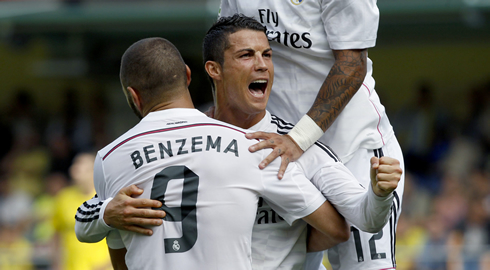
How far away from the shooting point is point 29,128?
11805 mm

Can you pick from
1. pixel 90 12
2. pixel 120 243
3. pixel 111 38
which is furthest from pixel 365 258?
pixel 111 38

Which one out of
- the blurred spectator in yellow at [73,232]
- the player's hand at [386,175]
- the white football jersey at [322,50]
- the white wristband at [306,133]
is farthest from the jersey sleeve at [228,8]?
the blurred spectator in yellow at [73,232]

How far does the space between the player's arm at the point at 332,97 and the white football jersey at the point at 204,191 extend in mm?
236

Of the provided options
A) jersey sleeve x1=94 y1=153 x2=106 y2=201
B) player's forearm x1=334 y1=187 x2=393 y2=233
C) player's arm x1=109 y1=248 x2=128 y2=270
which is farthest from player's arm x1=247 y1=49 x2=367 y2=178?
player's arm x1=109 y1=248 x2=128 y2=270

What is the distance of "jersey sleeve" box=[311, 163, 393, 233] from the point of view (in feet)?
8.02

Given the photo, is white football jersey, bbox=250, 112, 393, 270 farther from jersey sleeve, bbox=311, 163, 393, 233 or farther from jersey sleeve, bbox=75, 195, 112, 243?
jersey sleeve, bbox=75, 195, 112, 243

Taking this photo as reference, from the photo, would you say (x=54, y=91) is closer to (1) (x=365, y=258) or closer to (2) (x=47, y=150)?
(2) (x=47, y=150)

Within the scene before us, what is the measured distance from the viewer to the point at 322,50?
121 inches

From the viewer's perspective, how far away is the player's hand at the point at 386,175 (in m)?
2.34

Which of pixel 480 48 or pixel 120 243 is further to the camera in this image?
pixel 480 48

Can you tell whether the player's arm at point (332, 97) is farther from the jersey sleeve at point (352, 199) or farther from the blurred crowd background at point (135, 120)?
the blurred crowd background at point (135, 120)

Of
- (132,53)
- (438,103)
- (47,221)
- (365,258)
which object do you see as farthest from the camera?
(438,103)

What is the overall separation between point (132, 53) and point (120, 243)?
2.89ft

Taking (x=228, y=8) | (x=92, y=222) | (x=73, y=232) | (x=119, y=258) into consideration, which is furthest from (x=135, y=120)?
(x=92, y=222)
